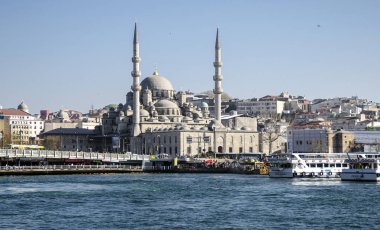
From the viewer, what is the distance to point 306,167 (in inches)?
2472

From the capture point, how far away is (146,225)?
32.1 m

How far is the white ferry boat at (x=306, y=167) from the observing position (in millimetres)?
62531

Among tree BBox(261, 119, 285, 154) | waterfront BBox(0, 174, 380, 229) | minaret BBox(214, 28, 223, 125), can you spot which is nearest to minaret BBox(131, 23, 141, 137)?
minaret BBox(214, 28, 223, 125)

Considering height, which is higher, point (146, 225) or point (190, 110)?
point (190, 110)

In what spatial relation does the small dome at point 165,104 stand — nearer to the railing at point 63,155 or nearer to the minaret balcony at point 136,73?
the minaret balcony at point 136,73

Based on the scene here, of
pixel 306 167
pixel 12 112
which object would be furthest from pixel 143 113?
pixel 306 167

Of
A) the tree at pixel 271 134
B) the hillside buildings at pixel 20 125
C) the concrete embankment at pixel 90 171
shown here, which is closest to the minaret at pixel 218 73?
the tree at pixel 271 134

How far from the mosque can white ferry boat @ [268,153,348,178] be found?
3754 centimetres

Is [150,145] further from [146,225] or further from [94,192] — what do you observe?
[146,225]

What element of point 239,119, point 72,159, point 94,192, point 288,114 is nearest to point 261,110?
point 288,114

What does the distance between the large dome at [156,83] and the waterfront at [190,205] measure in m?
61.6

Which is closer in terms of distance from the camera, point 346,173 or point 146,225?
point 146,225

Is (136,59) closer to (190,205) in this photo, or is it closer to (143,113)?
(143,113)

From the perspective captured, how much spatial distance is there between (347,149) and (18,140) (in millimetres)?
50856
